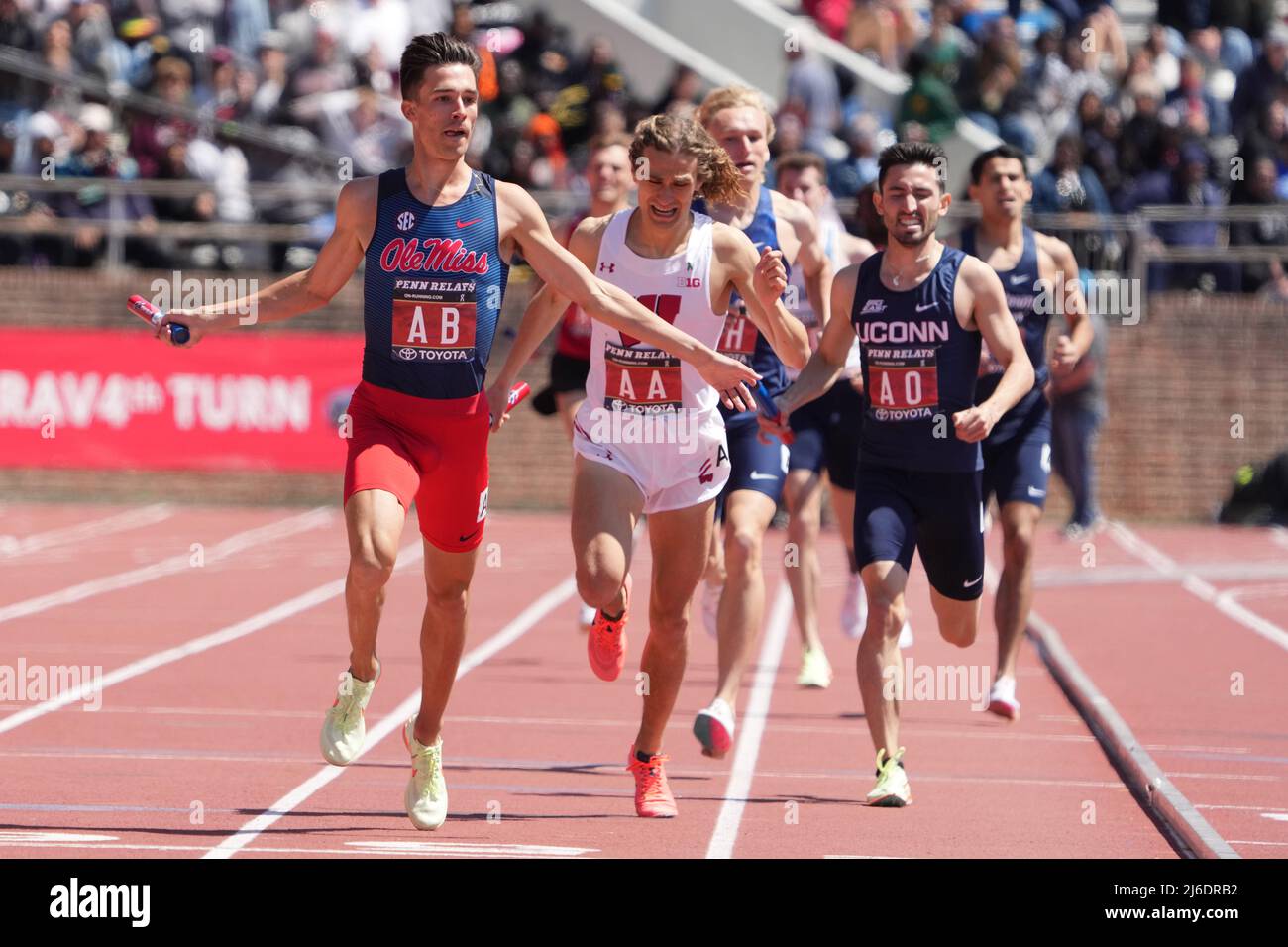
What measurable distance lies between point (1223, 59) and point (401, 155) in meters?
9.03

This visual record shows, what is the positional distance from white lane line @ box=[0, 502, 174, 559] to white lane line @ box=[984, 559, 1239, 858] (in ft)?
27.7

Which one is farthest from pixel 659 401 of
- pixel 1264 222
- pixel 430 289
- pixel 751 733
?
pixel 1264 222

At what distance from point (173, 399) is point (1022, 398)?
498 inches

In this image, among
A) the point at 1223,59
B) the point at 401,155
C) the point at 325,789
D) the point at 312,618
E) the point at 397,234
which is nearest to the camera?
the point at 397,234

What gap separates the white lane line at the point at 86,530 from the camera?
17.8 metres

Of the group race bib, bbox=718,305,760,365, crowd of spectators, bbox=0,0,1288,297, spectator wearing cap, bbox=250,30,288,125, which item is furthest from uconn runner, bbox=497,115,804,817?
spectator wearing cap, bbox=250,30,288,125

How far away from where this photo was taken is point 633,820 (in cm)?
777

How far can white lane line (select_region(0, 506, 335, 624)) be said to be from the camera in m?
14.2

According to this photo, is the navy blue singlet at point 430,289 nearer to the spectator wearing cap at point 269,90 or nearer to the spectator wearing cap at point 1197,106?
the spectator wearing cap at point 269,90

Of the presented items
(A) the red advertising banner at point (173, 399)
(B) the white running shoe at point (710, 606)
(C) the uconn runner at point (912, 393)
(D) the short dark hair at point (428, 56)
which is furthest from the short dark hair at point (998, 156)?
(A) the red advertising banner at point (173, 399)

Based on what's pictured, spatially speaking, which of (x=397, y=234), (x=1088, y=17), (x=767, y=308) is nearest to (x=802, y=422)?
(x=767, y=308)

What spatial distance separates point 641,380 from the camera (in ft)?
25.5

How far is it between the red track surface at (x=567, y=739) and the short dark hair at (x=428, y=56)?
2489mm

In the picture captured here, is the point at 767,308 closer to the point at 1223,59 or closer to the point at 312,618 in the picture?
the point at 312,618
